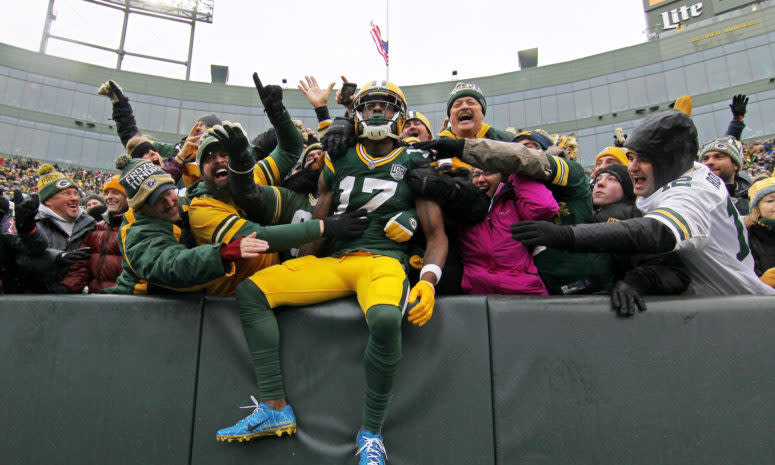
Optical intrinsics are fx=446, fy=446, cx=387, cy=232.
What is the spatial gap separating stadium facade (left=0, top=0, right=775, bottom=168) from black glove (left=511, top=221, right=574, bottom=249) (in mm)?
38474

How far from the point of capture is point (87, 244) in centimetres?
443

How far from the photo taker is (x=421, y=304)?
269 centimetres

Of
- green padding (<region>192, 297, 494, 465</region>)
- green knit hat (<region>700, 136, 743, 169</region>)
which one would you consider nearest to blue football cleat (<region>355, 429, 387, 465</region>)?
green padding (<region>192, 297, 494, 465</region>)

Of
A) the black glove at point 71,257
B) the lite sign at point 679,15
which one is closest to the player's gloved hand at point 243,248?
the black glove at point 71,257

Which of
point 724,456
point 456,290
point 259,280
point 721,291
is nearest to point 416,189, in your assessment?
point 456,290

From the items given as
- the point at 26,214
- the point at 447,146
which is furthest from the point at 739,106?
the point at 26,214

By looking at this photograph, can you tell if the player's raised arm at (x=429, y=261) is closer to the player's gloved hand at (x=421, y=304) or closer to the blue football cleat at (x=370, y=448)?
the player's gloved hand at (x=421, y=304)

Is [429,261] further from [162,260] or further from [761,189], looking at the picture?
[761,189]

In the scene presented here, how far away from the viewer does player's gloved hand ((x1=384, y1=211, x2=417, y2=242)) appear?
3.21 metres

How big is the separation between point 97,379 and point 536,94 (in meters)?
42.7

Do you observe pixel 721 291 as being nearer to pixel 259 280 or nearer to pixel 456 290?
pixel 456 290

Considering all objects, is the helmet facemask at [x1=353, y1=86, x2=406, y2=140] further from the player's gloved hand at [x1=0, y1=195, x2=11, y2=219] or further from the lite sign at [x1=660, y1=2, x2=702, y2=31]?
the lite sign at [x1=660, y1=2, x2=702, y2=31]

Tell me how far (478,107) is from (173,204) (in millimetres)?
3011

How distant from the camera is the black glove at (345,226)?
10.2 ft
